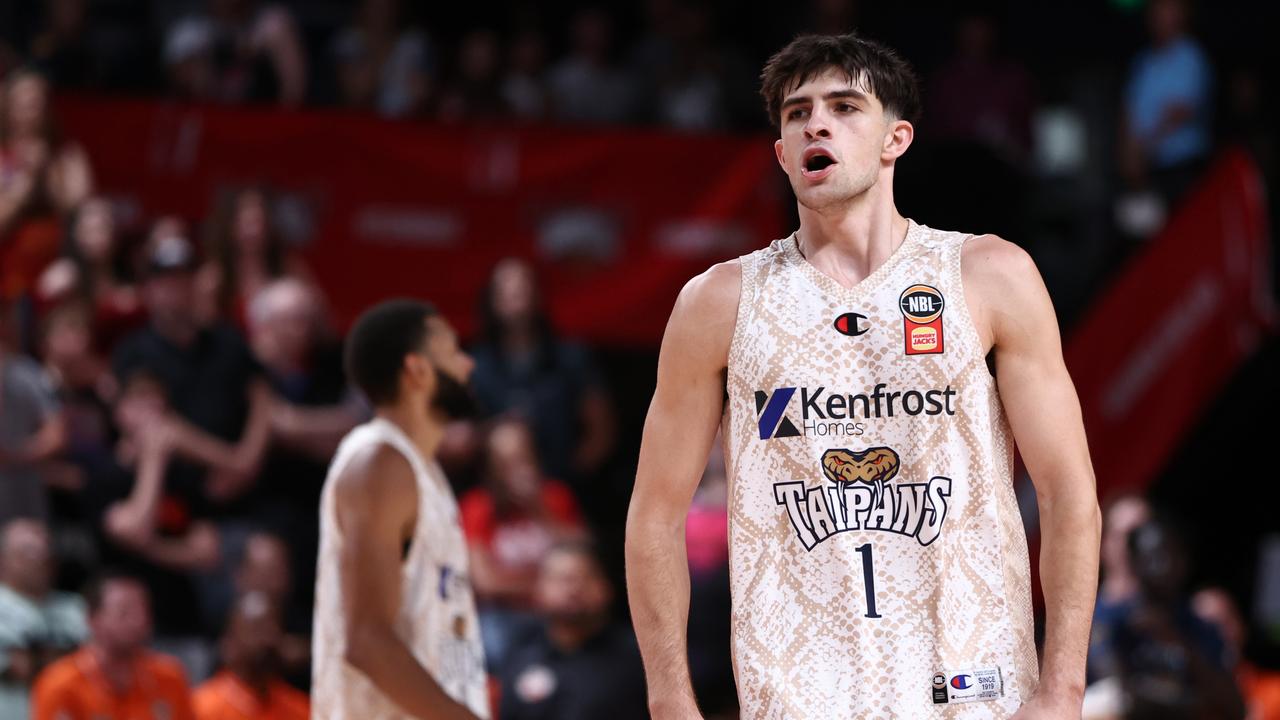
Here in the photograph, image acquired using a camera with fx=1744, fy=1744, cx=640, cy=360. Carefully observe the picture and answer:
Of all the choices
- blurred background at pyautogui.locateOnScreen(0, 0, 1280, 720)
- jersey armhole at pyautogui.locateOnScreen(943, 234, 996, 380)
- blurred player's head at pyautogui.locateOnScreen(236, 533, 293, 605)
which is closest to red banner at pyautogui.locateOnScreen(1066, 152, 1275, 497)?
blurred background at pyautogui.locateOnScreen(0, 0, 1280, 720)

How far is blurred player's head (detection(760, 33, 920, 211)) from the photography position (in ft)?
12.8

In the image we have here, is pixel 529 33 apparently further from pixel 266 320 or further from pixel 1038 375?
pixel 1038 375

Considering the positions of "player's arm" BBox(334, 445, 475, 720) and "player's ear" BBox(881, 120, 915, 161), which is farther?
"player's arm" BBox(334, 445, 475, 720)

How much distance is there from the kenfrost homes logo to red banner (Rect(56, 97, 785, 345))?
260 inches

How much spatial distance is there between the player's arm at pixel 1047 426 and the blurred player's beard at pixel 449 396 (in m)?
2.27

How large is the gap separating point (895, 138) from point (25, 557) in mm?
5639

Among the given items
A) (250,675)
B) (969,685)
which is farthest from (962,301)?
(250,675)

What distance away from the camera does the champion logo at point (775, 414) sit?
12.8ft

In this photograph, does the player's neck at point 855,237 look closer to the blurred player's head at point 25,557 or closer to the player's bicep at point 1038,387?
the player's bicep at point 1038,387

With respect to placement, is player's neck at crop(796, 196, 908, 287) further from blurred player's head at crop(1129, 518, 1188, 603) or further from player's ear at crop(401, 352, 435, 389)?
blurred player's head at crop(1129, 518, 1188, 603)

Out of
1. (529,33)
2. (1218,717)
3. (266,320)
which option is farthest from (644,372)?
(1218,717)

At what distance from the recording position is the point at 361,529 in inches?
208

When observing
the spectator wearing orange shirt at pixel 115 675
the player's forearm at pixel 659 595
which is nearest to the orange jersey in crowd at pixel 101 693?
the spectator wearing orange shirt at pixel 115 675

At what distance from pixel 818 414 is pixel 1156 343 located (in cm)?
680
